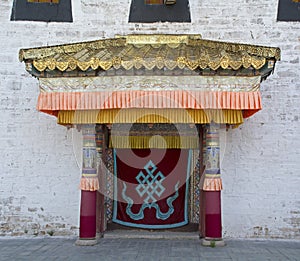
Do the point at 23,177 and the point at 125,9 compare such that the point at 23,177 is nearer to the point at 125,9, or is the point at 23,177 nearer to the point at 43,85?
the point at 43,85

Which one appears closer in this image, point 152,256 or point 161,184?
point 152,256

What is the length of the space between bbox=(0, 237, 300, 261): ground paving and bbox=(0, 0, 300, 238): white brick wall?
39 cm

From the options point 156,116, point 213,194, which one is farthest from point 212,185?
point 156,116

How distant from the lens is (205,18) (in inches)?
261

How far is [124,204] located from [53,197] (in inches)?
43.7

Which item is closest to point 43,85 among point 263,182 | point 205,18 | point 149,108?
point 149,108

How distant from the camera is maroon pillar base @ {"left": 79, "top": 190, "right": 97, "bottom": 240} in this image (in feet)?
17.9

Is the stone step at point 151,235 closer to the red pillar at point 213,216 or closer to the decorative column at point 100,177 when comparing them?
the decorative column at point 100,177

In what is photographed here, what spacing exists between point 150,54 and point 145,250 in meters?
2.55

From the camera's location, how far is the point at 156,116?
5.29 meters

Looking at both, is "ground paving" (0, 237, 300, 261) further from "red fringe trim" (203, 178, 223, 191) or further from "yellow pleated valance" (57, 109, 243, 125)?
"yellow pleated valance" (57, 109, 243, 125)

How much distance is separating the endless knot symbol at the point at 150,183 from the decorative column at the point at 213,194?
114cm

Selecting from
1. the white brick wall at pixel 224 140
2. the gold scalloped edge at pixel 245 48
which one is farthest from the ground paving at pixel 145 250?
the gold scalloped edge at pixel 245 48

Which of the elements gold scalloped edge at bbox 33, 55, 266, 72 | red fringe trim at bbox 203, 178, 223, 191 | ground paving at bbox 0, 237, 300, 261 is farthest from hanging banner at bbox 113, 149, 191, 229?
gold scalloped edge at bbox 33, 55, 266, 72
